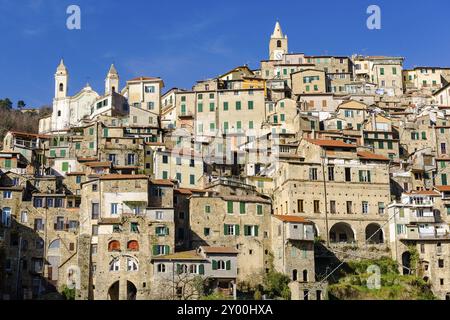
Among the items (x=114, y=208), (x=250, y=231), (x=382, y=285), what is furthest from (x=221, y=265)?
(x=382, y=285)

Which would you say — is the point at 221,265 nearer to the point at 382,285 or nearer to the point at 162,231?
the point at 162,231

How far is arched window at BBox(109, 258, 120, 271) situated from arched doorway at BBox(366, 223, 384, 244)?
82.1ft

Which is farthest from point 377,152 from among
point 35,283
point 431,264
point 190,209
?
point 35,283

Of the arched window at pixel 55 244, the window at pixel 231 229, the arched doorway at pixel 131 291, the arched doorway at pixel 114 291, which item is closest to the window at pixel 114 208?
the arched window at pixel 55 244

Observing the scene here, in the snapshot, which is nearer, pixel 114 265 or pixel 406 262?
pixel 114 265

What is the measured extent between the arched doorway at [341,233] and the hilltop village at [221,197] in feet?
0.36

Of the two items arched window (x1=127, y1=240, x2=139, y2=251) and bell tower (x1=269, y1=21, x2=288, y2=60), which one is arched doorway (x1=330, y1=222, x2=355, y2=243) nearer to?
arched window (x1=127, y1=240, x2=139, y2=251)

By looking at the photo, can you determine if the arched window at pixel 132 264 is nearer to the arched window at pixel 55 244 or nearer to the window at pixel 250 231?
the arched window at pixel 55 244

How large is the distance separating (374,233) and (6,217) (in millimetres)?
35836

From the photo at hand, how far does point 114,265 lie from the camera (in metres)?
65.9

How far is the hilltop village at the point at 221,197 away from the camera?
6700cm

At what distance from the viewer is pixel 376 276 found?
226ft
